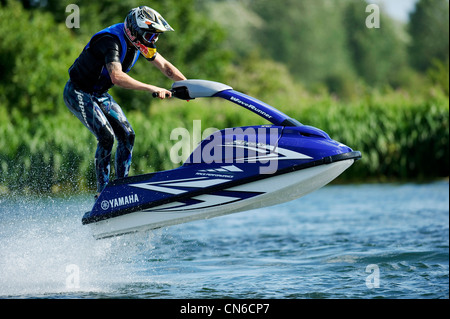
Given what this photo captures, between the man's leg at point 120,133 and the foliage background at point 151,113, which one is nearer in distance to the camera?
the man's leg at point 120,133

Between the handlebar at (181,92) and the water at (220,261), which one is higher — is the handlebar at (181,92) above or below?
above

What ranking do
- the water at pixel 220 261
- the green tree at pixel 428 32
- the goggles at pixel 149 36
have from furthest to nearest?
the green tree at pixel 428 32 < the water at pixel 220 261 < the goggles at pixel 149 36

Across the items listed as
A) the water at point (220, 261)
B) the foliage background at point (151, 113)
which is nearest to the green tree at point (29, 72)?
the foliage background at point (151, 113)

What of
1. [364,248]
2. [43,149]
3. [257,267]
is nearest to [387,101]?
[43,149]

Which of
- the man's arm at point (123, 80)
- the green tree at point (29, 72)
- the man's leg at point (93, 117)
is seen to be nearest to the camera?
the man's arm at point (123, 80)

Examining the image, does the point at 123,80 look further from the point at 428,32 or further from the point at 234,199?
the point at 428,32

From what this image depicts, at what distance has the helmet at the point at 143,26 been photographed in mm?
6156

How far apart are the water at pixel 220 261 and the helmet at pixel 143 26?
1.90 meters

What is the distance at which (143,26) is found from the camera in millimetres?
6137

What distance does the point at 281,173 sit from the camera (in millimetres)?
6129

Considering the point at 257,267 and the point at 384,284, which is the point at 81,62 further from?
the point at 384,284

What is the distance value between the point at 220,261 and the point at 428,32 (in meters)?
81.6

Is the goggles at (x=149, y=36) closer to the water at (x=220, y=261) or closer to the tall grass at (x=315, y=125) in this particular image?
the water at (x=220, y=261)
